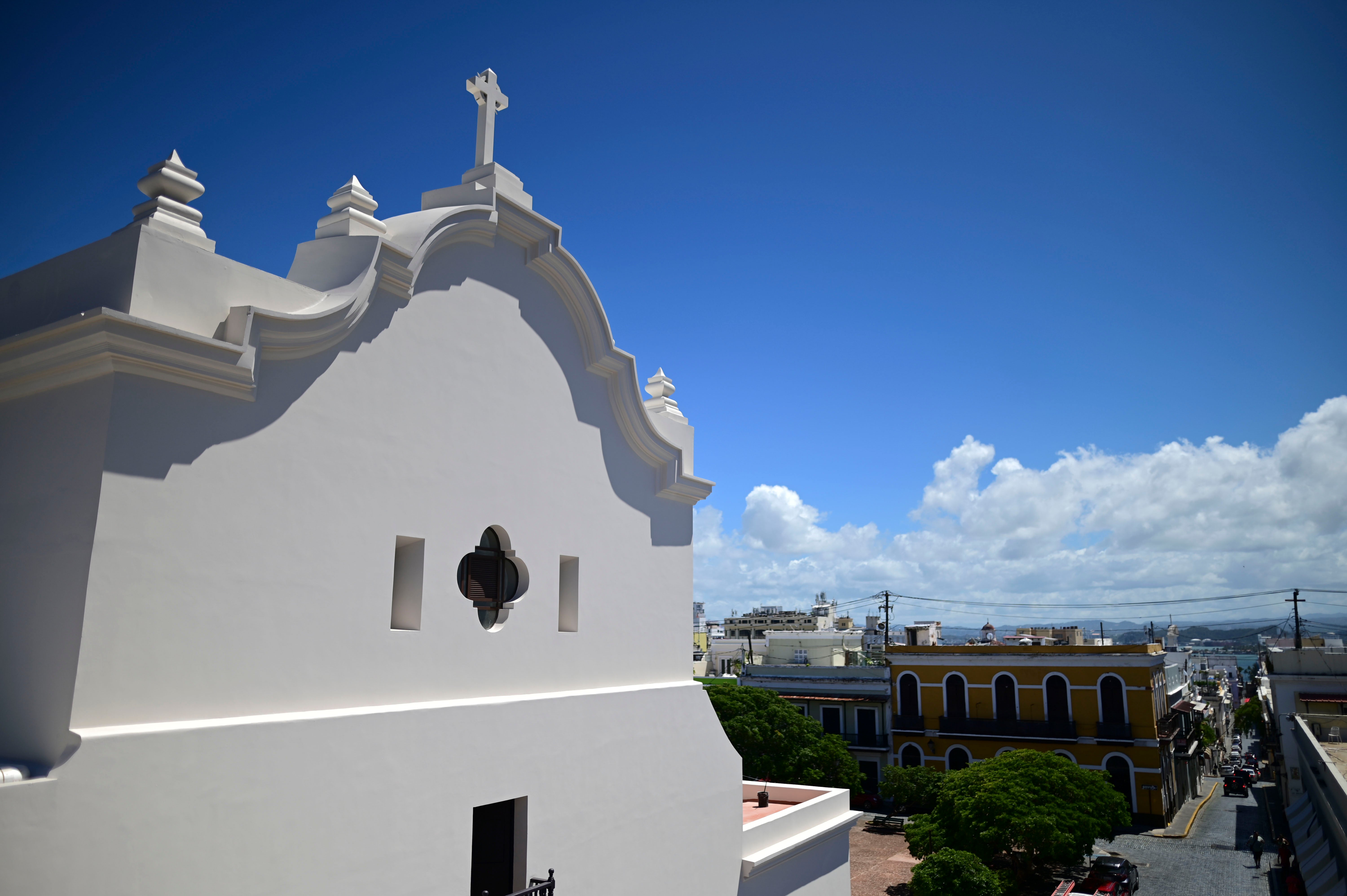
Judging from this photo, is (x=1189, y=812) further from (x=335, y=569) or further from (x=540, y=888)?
(x=335, y=569)

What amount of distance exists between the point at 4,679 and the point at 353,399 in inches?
106

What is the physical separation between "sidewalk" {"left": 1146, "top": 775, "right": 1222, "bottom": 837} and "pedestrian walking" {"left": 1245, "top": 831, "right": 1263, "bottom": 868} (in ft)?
9.56

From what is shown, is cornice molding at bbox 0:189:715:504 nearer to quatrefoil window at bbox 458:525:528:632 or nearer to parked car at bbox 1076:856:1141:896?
quatrefoil window at bbox 458:525:528:632

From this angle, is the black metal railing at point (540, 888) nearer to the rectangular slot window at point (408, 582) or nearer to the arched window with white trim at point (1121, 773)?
the rectangular slot window at point (408, 582)

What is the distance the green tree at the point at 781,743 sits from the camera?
A: 35.0 metres

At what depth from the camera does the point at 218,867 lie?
16.3 ft

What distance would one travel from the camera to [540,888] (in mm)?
7078

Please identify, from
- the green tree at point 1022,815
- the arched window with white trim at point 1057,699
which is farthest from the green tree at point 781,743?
the arched window with white trim at point 1057,699

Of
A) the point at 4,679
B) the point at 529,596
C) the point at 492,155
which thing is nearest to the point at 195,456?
the point at 4,679

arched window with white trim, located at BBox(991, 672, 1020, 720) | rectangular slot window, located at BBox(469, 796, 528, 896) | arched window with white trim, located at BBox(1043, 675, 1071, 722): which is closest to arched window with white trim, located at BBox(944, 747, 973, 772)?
arched window with white trim, located at BBox(991, 672, 1020, 720)

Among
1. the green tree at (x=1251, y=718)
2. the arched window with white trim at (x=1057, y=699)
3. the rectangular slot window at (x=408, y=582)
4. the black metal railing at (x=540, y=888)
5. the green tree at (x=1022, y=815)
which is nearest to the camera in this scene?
the rectangular slot window at (x=408, y=582)

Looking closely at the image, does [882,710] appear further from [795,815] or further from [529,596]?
[529,596]

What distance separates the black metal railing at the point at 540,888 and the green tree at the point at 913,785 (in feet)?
98.4

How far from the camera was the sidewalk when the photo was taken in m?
35.1
